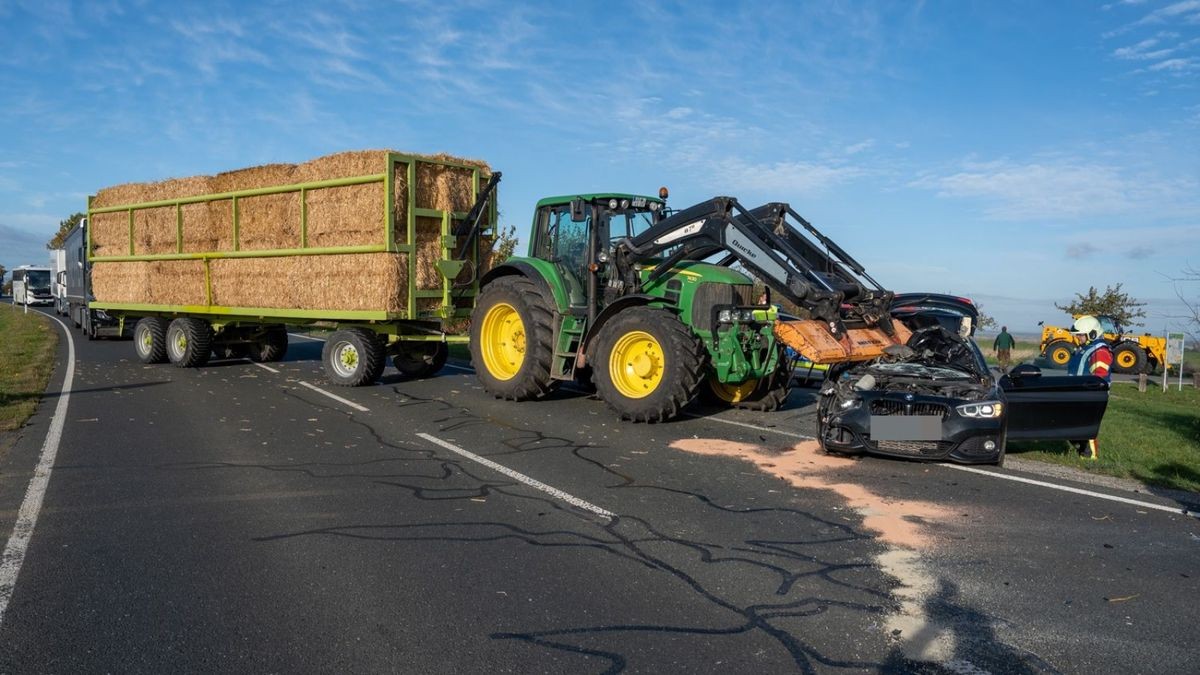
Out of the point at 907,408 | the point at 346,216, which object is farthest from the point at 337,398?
the point at 907,408

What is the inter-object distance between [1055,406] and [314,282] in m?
10.6

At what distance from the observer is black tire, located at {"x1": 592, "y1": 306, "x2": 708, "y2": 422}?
991 centimetres

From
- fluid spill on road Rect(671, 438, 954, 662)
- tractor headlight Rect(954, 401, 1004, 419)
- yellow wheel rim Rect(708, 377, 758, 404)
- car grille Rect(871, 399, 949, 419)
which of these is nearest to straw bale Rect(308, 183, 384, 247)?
yellow wheel rim Rect(708, 377, 758, 404)

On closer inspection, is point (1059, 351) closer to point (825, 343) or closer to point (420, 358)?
point (420, 358)

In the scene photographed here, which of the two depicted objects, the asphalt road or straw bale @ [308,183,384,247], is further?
straw bale @ [308,183,384,247]

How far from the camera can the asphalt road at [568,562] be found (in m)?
3.91

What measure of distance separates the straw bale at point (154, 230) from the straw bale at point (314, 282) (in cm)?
164

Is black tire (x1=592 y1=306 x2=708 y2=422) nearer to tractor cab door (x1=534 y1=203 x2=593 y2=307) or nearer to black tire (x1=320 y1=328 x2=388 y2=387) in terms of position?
tractor cab door (x1=534 y1=203 x2=593 y2=307)

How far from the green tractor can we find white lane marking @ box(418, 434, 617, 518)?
2.40m

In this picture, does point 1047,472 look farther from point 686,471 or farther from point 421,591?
point 421,591

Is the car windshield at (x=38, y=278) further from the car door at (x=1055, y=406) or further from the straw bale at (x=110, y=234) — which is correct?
the car door at (x=1055, y=406)

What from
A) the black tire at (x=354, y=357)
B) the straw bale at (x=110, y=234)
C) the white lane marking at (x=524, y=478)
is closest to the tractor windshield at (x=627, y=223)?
the white lane marking at (x=524, y=478)

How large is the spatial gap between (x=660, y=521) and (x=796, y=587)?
146 cm

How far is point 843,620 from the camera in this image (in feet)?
14.0
